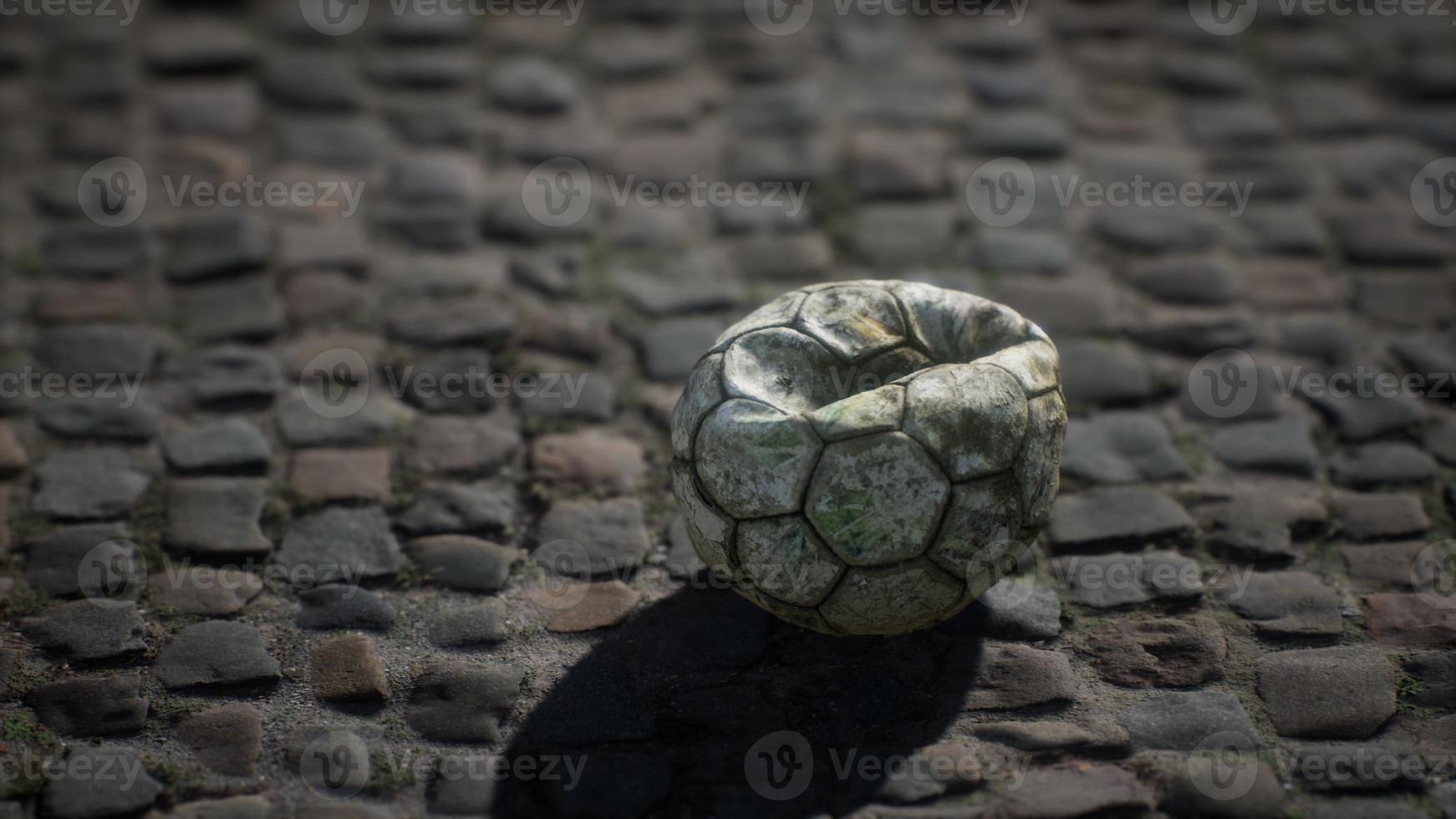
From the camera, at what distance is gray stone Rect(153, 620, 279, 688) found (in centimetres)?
329

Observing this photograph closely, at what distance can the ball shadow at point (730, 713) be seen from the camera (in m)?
2.96

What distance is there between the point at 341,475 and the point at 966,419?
6.91ft

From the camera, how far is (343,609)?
3.55 m

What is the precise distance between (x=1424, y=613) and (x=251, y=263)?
4242 mm

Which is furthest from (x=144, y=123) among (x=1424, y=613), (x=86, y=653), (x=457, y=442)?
(x=1424, y=613)

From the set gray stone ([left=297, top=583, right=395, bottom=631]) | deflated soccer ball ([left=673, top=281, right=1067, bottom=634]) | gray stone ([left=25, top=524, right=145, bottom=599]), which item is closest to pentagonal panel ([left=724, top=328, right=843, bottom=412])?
deflated soccer ball ([left=673, top=281, right=1067, bottom=634])

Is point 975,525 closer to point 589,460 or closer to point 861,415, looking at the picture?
point 861,415

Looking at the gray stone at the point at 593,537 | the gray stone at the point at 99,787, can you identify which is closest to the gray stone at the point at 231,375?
the gray stone at the point at 593,537

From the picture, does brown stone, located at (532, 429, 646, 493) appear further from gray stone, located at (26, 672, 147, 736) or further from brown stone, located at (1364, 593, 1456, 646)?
brown stone, located at (1364, 593, 1456, 646)

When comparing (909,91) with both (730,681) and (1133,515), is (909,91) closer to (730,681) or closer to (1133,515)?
(1133,515)

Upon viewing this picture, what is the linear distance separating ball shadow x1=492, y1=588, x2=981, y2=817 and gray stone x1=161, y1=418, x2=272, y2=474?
1468 mm

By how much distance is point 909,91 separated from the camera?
602 centimetres

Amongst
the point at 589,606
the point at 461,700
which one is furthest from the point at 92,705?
the point at 589,606

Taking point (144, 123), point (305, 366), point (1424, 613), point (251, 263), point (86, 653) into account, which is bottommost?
point (86, 653)
